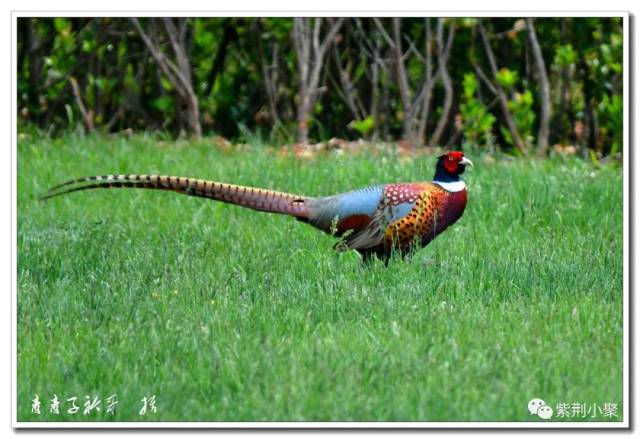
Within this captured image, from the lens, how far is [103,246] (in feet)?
22.8

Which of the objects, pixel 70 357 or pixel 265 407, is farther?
pixel 70 357

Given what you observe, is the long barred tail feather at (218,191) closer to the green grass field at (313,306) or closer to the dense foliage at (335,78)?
the green grass field at (313,306)

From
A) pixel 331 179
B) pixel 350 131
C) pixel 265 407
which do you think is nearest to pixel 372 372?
pixel 265 407

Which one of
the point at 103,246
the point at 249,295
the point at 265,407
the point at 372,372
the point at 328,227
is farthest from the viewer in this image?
the point at 103,246

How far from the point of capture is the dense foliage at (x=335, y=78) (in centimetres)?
996

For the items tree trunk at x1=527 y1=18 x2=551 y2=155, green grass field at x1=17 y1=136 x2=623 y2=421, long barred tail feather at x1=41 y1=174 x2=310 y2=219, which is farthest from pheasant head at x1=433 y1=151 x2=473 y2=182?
tree trunk at x1=527 y1=18 x2=551 y2=155

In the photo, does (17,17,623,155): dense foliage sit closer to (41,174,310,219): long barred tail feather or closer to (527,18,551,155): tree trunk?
Result: (527,18,551,155): tree trunk

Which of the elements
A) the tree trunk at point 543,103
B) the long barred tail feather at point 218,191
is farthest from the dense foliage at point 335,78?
the long barred tail feather at point 218,191

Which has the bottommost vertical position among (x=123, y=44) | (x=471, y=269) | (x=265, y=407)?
(x=265, y=407)

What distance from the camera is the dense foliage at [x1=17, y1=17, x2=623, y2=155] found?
32.7 feet

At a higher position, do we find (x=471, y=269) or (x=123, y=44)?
(x=123, y=44)

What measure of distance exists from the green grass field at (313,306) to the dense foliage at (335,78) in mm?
1481
